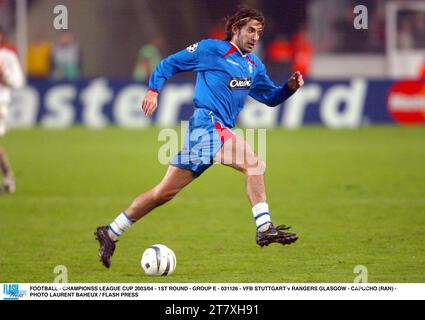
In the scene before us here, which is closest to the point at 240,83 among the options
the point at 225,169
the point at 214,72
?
the point at 214,72

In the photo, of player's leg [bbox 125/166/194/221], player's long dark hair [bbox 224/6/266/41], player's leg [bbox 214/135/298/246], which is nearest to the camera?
player's leg [bbox 214/135/298/246]

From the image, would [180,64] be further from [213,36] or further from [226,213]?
[213,36]

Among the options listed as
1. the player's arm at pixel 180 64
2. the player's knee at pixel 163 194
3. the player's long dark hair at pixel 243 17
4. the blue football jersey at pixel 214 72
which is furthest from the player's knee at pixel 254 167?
the player's long dark hair at pixel 243 17

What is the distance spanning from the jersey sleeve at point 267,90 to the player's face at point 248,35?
0.36 m

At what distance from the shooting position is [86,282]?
26.3 feet

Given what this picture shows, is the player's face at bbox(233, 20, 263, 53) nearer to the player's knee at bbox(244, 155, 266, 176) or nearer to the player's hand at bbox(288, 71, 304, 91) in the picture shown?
the player's hand at bbox(288, 71, 304, 91)

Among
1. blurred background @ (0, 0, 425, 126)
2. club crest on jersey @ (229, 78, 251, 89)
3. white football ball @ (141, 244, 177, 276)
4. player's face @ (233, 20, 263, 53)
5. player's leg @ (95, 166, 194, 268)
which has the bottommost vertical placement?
white football ball @ (141, 244, 177, 276)

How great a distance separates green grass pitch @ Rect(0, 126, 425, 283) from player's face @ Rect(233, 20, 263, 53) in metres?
2.05

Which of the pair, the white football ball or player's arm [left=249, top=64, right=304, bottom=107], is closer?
the white football ball

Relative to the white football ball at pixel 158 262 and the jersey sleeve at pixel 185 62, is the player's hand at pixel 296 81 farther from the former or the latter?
the white football ball at pixel 158 262

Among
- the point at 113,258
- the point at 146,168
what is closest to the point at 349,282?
the point at 113,258

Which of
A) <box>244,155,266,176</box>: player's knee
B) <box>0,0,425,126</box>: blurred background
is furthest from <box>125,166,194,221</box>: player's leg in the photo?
<box>0,0,425,126</box>: blurred background

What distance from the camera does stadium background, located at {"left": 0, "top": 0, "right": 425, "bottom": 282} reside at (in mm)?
9281

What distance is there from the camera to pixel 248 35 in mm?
8367
